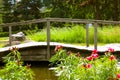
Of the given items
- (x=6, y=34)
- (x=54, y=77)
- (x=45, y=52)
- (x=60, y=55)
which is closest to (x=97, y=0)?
(x=6, y=34)

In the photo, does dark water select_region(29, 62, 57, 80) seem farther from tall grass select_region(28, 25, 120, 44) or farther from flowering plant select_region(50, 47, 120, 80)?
flowering plant select_region(50, 47, 120, 80)

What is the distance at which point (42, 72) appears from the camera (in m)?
11.7

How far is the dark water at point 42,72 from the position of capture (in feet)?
34.9

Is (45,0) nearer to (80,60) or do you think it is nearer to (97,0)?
(97,0)

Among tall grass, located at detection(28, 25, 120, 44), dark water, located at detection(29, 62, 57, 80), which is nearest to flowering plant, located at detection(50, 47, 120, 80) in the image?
dark water, located at detection(29, 62, 57, 80)

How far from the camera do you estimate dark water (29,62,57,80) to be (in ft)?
34.9

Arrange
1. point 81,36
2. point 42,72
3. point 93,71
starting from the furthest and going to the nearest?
point 81,36, point 42,72, point 93,71

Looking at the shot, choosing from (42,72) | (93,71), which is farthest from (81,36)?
(93,71)

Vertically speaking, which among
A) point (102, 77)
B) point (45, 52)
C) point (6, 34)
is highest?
point (102, 77)

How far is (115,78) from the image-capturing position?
4766mm

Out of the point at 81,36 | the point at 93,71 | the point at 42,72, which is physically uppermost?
the point at 93,71

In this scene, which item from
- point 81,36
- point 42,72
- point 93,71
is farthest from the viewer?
point 81,36

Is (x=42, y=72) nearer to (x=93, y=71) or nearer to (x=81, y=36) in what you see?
(x=81, y=36)

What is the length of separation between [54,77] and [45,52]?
295 centimetres
